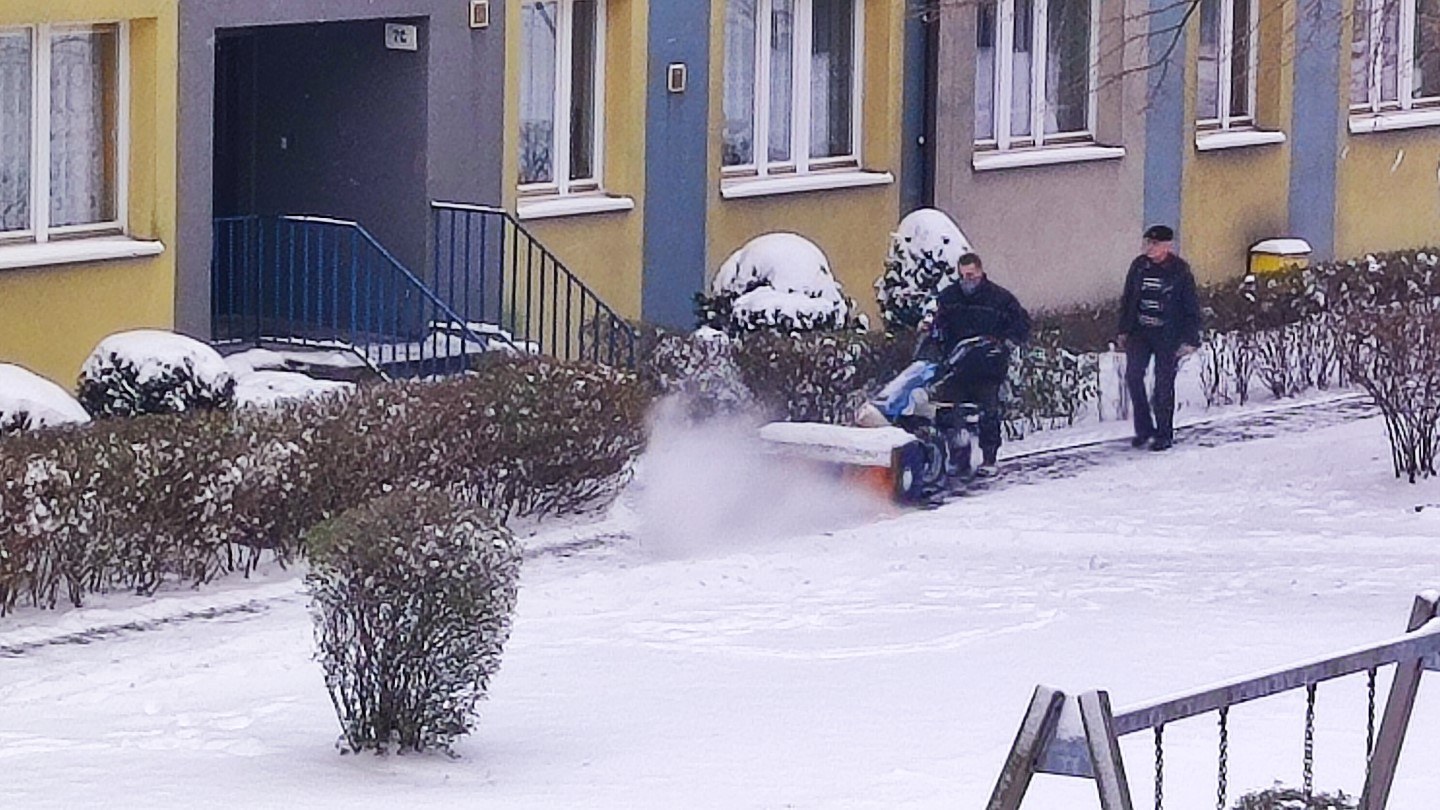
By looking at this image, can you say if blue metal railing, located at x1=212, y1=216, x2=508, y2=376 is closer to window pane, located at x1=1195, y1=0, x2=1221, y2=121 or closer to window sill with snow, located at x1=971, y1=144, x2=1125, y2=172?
window sill with snow, located at x1=971, y1=144, x2=1125, y2=172

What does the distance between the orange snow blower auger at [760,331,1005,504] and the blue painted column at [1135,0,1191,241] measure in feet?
22.4

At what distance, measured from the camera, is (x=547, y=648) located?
39.0 feet

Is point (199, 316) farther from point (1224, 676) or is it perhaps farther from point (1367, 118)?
point (1367, 118)

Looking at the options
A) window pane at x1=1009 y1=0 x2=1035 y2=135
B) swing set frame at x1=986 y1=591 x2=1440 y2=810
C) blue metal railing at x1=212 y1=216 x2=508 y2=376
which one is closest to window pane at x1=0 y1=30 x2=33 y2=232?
blue metal railing at x1=212 y1=216 x2=508 y2=376

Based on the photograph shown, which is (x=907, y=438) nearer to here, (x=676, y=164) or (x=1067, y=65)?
(x=676, y=164)

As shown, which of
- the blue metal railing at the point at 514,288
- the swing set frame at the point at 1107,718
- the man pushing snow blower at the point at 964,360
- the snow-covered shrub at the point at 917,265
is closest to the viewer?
the swing set frame at the point at 1107,718

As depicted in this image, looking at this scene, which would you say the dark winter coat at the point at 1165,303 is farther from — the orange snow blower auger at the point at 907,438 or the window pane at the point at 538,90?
the window pane at the point at 538,90

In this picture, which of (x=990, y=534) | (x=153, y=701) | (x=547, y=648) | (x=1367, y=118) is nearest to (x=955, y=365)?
A: (x=990, y=534)

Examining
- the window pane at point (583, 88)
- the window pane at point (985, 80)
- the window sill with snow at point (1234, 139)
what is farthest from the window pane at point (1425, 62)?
the window pane at point (583, 88)

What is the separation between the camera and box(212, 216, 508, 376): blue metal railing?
54.8 ft

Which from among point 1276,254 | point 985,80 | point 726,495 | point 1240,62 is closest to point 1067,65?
point 985,80

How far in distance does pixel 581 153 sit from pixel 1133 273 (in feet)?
11.8

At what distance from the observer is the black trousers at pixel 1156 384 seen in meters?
17.5

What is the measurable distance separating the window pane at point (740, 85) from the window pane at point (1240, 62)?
18.7 feet
